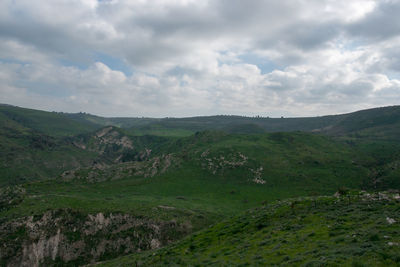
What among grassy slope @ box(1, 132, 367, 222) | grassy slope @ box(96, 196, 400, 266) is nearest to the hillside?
grassy slope @ box(1, 132, 367, 222)

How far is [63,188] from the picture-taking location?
291ft

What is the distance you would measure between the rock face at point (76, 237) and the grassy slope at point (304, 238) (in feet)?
75.9

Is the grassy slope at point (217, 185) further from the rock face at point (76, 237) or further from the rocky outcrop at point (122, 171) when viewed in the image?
the rock face at point (76, 237)

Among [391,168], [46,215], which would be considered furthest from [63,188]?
[391,168]

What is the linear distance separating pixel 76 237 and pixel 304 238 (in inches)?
2125

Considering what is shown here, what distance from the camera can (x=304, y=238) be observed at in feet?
78.0

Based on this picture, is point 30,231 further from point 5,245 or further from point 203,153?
point 203,153

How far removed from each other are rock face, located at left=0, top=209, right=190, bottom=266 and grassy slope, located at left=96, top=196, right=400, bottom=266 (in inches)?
911

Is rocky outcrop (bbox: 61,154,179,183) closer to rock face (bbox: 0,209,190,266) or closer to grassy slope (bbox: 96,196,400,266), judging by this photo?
rock face (bbox: 0,209,190,266)

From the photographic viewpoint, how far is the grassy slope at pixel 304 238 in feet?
56.8

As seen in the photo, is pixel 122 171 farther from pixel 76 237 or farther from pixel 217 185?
pixel 76 237

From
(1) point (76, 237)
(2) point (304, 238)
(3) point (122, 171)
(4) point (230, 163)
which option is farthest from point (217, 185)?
(2) point (304, 238)

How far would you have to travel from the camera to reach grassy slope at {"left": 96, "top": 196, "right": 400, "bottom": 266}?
1731 centimetres

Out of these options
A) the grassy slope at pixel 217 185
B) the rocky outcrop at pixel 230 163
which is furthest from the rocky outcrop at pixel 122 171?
the rocky outcrop at pixel 230 163
